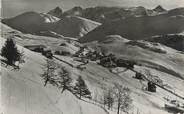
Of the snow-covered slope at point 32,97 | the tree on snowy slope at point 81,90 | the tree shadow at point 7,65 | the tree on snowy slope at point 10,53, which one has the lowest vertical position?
the tree on snowy slope at point 81,90

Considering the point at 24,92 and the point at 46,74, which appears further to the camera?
the point at 46,74

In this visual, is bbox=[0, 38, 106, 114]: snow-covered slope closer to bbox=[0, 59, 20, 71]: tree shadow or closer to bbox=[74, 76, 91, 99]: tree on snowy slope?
bbox=[0, 59, 20, 71]: tree shadow

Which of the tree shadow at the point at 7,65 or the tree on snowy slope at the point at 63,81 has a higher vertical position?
the tree shadow at the point at 7,65

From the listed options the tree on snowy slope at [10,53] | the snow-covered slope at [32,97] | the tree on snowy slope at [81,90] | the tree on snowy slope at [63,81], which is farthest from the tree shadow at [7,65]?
the tree on snowy slope at [81,90]

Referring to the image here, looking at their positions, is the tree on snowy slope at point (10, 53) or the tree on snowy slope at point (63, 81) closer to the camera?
the tree on snowy slope at point (10, 53)

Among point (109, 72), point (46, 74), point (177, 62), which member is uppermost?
point (46, 74)

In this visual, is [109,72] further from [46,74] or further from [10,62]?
[10,62]

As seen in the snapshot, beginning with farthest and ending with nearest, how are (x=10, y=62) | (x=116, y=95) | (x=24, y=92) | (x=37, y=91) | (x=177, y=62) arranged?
(x=177, y=62), (x=116, y=95), (x=10, y=62), (x=37, y=91), (x=24, y=92)

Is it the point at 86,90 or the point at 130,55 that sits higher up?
the point at 86,90

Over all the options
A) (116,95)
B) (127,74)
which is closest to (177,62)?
(127,74)

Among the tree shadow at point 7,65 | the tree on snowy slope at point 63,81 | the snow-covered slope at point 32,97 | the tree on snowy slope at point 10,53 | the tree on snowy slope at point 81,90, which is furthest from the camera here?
the tree on snowy slope at point 81,90

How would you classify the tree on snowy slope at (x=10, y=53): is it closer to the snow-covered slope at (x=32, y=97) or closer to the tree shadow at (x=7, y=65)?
the tree shadow at (x=7, y=65)
